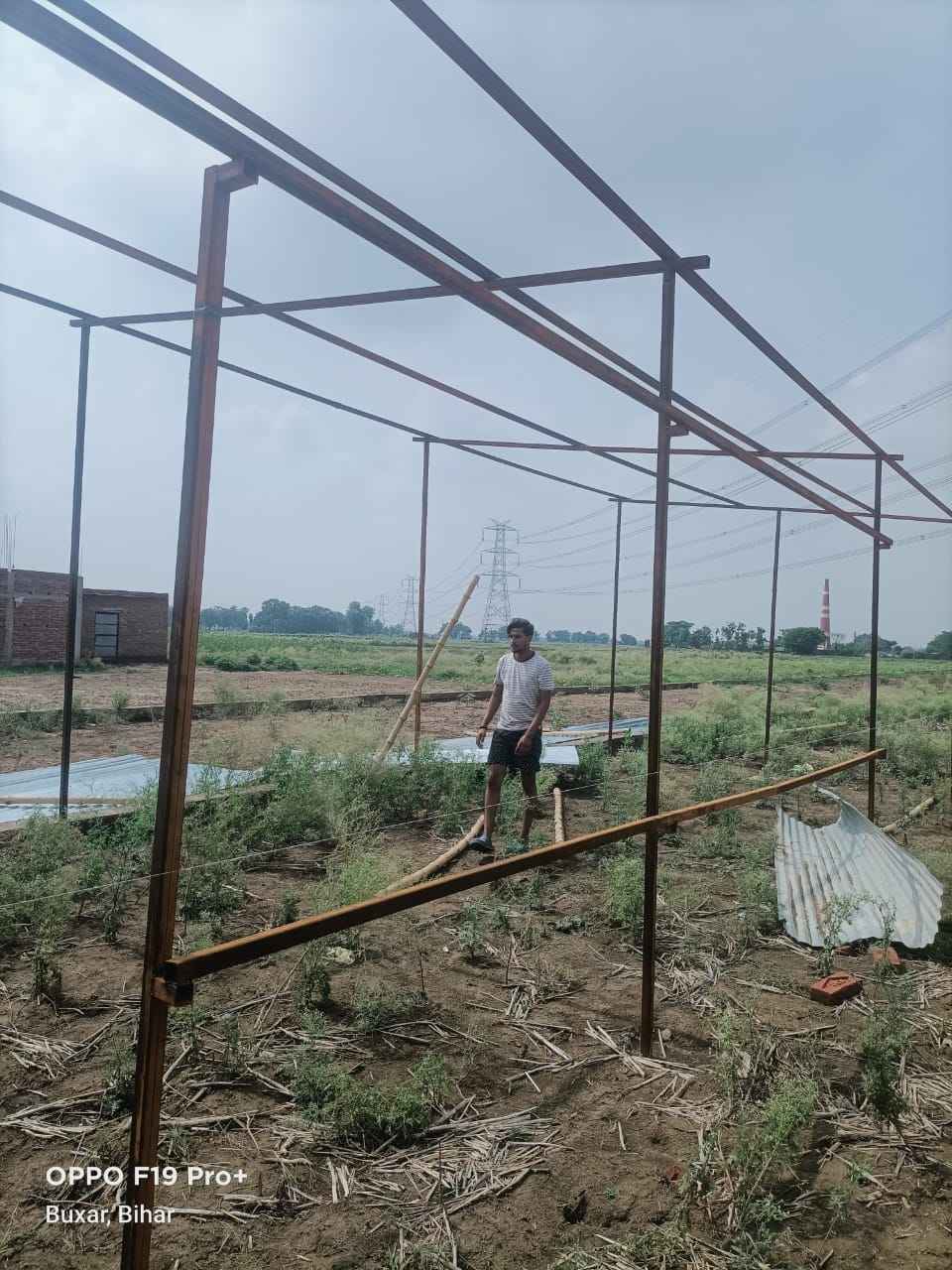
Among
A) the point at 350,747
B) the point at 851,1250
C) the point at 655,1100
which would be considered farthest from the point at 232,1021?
the point at 350,747

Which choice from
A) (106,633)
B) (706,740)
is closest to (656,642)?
(706,740)

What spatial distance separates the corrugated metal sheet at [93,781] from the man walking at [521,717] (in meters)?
2.04

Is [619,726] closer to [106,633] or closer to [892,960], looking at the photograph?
[892,960]

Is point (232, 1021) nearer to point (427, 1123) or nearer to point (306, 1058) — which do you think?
point (306, 1058)

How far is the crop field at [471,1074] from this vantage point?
7.73 ft

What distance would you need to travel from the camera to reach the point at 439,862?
5340mm

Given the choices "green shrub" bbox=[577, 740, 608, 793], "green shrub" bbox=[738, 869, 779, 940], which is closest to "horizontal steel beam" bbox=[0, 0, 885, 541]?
"green shrub" bbox=[738, 869, 779, 940]

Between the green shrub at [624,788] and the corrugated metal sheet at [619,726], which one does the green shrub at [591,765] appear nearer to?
the green shrub at [624,788]

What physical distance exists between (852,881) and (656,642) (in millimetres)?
2789

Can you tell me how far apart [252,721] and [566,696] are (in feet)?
40.5

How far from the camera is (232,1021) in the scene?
3229 mm

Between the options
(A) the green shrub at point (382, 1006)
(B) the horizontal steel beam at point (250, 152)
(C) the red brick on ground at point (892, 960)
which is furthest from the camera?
(C) the red brick on ground at point (892, 960)

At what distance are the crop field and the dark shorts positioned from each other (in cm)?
77

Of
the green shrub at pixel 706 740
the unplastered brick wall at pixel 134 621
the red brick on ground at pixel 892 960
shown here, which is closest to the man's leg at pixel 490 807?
the red brick on ground at pixel 892 960
